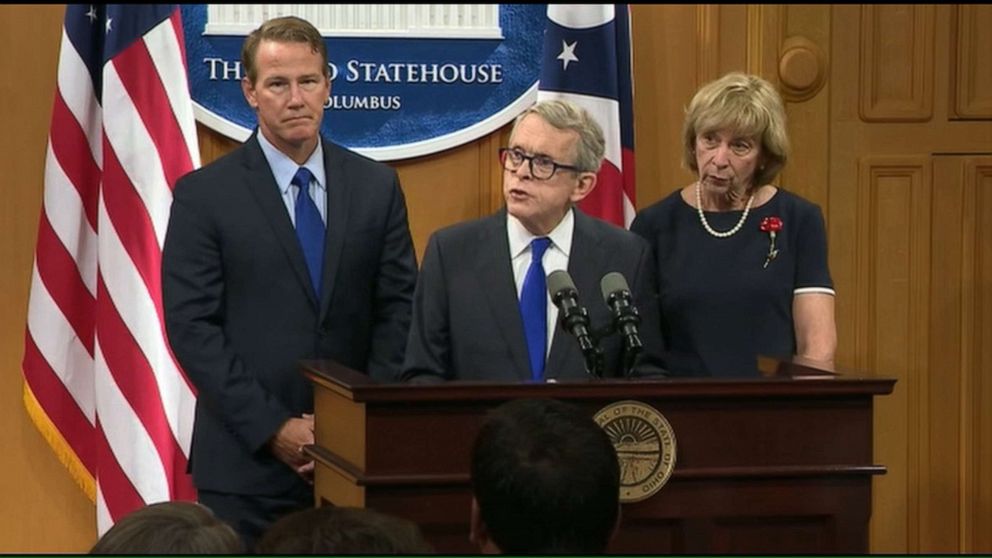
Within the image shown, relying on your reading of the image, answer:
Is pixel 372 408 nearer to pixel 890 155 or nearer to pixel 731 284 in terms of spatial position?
pixel 731 284

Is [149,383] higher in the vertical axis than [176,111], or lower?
lower

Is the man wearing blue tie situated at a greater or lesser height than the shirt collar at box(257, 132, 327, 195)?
lesser

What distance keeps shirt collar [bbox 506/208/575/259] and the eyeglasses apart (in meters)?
0.11

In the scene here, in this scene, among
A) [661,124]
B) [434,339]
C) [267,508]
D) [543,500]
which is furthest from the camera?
[661,124]

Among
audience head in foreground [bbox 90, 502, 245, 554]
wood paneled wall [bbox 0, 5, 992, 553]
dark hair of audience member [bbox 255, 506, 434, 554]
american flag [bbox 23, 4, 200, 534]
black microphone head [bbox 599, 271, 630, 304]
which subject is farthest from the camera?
wood paneled wall [bbox 0, 5, 992, 553]

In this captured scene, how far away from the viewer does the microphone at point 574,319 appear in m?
3.14

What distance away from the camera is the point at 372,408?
3084 mm

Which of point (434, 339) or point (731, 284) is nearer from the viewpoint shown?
point (434, 339)

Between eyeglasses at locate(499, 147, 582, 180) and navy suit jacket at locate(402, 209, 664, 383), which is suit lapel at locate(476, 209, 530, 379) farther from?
eyeglasses at locate(499, 147, 582, 180)

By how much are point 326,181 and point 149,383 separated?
1127mm

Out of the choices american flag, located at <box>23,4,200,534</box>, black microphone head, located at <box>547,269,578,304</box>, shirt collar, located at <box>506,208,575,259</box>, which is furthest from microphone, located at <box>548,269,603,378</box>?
american flag, located at <box>23,4,200,534</box>

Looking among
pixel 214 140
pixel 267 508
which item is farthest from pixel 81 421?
pixel 267 508

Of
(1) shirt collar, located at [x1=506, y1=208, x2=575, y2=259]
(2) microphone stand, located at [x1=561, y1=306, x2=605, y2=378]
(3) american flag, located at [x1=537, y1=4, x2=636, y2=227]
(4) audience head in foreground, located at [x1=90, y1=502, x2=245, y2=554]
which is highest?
(3) american flag, located at [x1=537, y1=4, x2=636, y2=227]

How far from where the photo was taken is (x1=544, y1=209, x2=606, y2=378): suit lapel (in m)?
3.49
